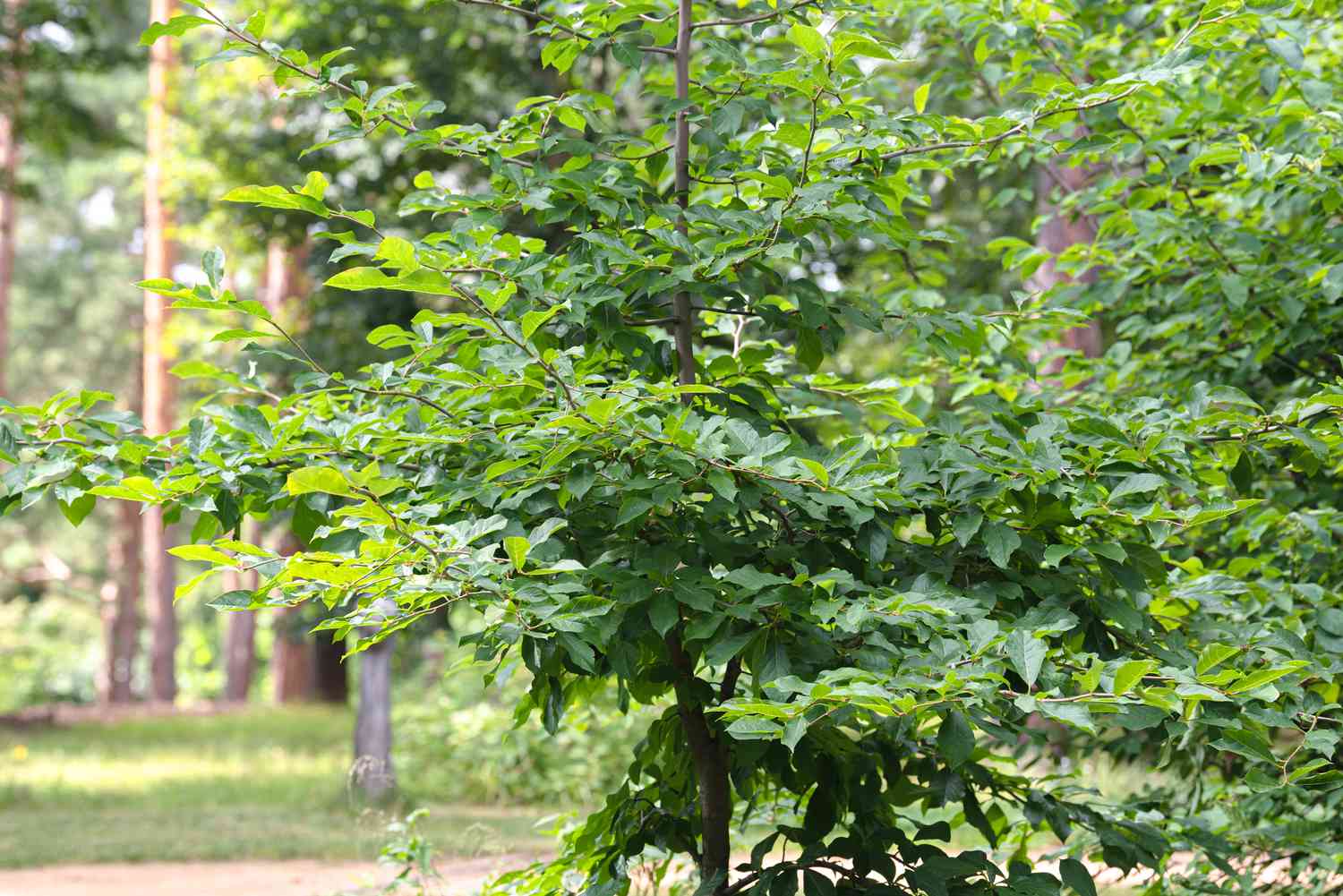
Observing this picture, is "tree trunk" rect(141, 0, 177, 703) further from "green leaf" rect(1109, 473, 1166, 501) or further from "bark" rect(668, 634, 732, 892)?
"green leaf" rect(1109, 473, 1166, 501)

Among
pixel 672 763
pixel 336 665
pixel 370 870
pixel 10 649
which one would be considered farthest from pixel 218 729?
pixel 672 763

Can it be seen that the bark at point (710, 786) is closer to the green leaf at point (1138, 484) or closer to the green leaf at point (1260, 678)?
the green leaf at point (1138, 484)

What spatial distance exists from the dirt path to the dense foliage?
161 inches

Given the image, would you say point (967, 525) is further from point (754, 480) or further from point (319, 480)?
point (319, 480)

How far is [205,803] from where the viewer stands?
11258mm

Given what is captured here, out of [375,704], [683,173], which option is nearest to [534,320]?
[683,173]

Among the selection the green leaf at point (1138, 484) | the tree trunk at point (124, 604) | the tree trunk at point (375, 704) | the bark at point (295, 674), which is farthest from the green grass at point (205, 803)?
the tree trunk at point (124, 604)

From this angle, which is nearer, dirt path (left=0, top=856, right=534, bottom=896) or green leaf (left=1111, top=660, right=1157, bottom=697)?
green leaf (left=1111, top=660, right=1157, bottom=697)

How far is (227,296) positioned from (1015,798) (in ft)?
7.67

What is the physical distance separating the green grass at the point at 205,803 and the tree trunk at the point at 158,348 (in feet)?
8.13

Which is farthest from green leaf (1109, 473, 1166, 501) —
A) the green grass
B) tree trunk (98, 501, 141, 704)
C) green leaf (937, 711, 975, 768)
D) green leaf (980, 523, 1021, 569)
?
tree trunk (98, 501, 141, 704)

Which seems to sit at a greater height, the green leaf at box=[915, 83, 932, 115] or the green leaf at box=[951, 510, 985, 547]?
the green leaf at box=[915, 83, 932, 115]

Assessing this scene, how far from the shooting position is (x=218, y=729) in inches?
706

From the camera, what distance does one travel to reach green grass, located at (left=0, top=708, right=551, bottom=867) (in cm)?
862
